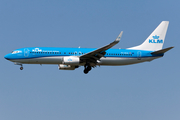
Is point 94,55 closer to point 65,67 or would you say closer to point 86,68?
point 86,68

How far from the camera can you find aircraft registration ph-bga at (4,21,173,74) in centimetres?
4959

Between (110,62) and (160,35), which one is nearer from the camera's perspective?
(110,62)

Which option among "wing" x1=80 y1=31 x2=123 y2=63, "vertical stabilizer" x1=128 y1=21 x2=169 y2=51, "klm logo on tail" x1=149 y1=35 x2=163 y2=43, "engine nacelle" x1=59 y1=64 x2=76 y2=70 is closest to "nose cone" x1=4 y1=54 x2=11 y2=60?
"engine nacelle" x1=59 y1=64 x2=76 y2=70

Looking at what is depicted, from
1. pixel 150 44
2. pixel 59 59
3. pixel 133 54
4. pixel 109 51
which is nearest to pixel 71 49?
pixel 59 59

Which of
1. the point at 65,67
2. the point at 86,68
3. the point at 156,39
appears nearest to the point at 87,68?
the point at 86,68

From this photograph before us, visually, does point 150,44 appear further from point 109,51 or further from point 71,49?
point 71,49

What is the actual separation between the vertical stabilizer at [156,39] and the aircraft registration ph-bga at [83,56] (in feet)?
1.18

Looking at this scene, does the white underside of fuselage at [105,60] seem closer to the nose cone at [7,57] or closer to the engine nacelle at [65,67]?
the nose cone at [7,57]

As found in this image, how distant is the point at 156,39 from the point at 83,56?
1445 cm

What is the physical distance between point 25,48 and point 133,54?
17.0 m

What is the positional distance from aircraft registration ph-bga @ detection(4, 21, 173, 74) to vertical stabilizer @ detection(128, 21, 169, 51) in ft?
1.18

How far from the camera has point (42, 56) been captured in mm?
49781

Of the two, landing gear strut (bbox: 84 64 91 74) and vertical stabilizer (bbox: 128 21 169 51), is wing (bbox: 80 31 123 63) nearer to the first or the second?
landing gear strut (bbox: 84 64 91 74)

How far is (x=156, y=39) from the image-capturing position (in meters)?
56.6
